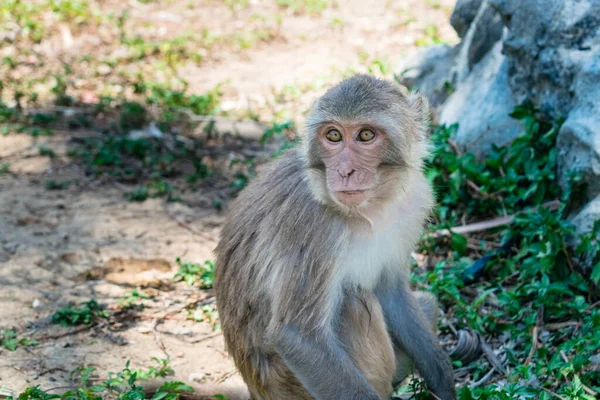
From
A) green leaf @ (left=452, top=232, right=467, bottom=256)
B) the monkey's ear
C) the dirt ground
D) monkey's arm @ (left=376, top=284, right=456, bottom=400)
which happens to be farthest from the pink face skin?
green leaf @ (left=452, top=232, right=467, bottom=256)

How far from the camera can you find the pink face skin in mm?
3699

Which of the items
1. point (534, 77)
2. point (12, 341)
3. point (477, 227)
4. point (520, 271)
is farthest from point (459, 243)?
point (12, 341)

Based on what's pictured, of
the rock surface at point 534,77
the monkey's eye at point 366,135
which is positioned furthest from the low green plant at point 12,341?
the rock surface at point 534,77

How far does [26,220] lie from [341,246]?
3.71 meters

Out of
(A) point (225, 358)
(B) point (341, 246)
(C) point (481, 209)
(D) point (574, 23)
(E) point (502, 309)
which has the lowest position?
(A) point (225, 358)

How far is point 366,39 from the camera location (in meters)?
10.9

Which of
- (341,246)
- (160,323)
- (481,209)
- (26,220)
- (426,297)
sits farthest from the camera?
(26,220)

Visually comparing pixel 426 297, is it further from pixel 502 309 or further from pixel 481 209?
pixel 481 209

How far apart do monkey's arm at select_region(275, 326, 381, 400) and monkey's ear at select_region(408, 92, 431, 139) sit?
1203mm

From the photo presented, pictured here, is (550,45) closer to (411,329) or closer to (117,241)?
(411,329)

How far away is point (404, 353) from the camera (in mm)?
4594

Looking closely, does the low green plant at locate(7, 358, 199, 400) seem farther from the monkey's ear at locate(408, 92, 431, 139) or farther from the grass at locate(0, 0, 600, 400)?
the monkey's ear at locate(408, 92, 431, 139)

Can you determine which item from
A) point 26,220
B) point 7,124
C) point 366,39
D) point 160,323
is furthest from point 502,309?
point 366,39

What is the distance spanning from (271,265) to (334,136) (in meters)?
0.74
